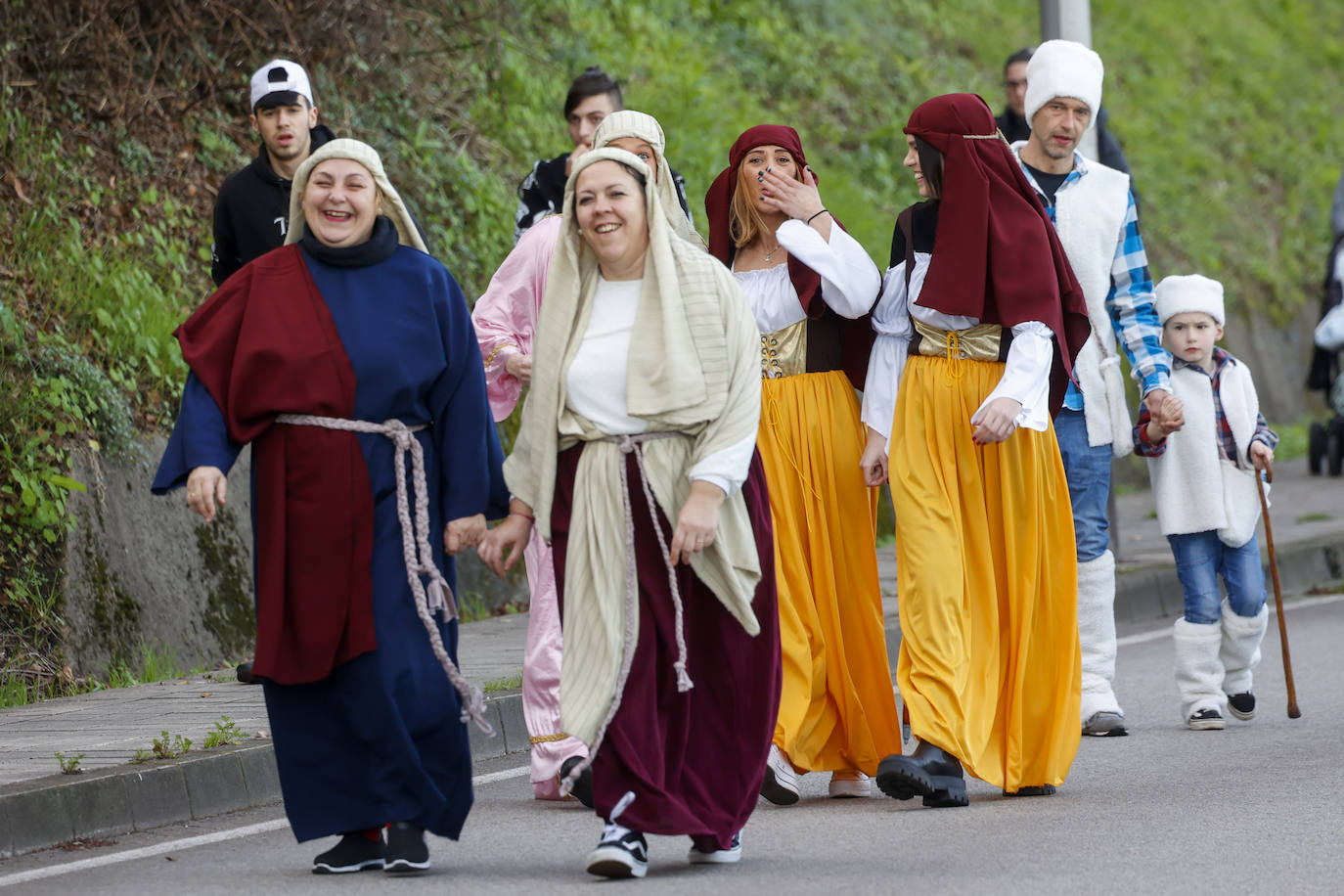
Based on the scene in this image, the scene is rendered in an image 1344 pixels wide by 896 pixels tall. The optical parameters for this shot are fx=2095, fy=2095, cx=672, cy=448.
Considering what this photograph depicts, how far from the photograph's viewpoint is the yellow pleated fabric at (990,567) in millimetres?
6516

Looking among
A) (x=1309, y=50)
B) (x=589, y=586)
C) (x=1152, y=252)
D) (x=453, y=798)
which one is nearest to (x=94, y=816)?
(x=453, y=798)

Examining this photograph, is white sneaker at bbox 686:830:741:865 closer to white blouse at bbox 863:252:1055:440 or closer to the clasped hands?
the clasped hands

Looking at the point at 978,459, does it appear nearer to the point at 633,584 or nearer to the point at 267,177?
the point at 633,584

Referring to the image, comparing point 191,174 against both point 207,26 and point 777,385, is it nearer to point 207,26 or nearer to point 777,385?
point 207,26

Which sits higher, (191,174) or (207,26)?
(207,26)

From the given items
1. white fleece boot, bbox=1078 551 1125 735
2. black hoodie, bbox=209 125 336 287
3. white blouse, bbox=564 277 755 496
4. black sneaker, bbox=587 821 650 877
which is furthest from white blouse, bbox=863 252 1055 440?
black hoodie, bbox=209 125 336 287

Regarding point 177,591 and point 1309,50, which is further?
point 1309,50

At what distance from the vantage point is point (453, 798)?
18.1ft

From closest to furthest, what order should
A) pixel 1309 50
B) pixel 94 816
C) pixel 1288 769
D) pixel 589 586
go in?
pixel 589 586, pixel 94 816, pixel 1288 769, pixel 1309 50

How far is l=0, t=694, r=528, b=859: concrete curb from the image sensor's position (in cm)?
623

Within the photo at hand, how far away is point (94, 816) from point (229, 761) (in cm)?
60

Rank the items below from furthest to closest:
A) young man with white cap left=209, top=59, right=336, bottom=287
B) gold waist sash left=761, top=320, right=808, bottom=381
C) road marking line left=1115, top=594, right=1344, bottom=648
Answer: road marking line left=1115, top=594, right=1344, bottom=648, young man with white cap left=209, top=59, right=336, bottom=287, gold waist sash left=761, top=320, right=808, bottom=381

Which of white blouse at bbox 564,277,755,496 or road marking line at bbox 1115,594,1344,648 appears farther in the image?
road marking line at bbox 1115,594,1344,648

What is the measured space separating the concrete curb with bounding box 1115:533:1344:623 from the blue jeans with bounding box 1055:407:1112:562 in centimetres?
376
